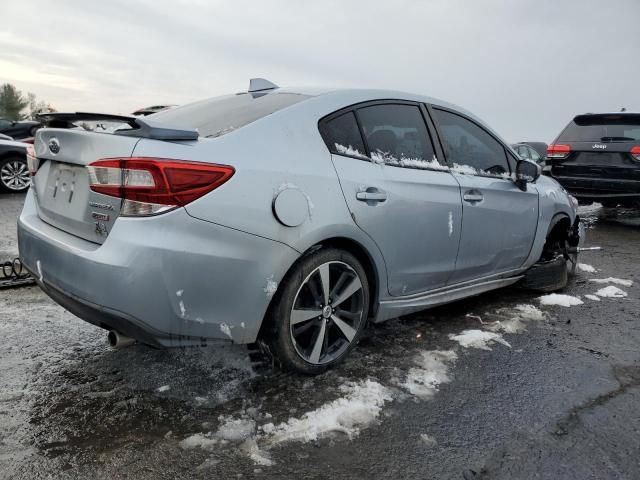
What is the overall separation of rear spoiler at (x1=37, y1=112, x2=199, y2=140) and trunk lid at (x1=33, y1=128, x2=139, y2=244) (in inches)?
2.1

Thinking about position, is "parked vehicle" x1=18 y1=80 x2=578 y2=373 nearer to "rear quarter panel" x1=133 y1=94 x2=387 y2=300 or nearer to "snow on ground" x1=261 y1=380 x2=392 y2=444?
"rear quarter panel" x1=133 y1=94 x2=387 y2=300

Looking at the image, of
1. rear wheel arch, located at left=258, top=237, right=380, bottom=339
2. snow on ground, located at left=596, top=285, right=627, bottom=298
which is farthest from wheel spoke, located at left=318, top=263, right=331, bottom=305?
snow on ground, located at left=596, top=285, right=627, bottom=298

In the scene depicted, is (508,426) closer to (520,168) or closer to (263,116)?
(263,116)

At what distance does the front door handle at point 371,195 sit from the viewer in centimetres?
267

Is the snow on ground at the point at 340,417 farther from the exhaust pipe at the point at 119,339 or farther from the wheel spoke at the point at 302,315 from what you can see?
the exhaust pipe at the point at 119,339

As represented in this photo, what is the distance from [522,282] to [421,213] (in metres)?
1.83

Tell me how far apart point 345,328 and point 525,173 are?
209 cm

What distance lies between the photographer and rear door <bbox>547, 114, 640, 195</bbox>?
24.5 feet

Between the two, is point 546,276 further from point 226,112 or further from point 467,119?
point 226,112

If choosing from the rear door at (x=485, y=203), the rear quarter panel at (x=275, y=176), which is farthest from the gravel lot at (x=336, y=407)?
the rear quarter panel at (x=275, y=176)

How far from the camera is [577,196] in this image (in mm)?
8000

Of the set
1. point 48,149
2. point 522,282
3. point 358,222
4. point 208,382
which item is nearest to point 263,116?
point 358,222

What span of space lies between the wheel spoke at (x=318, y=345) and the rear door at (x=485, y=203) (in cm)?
117

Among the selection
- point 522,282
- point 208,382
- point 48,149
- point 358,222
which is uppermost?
point 48,149
